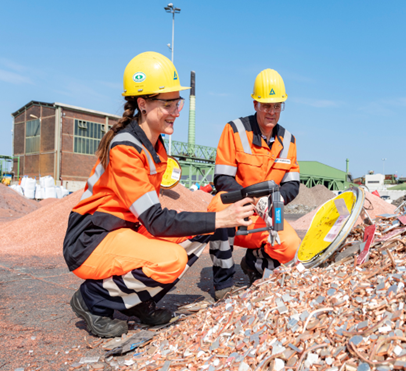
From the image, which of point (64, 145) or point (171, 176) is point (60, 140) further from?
point (171, 176)

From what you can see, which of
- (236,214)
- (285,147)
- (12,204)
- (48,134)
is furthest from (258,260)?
(48,134)

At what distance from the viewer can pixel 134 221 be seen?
96.3 inches

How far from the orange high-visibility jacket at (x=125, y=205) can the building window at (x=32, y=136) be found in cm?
2991

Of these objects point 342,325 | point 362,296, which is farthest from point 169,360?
point 362,296

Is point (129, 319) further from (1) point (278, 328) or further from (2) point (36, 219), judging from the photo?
(2) point (36, 219)

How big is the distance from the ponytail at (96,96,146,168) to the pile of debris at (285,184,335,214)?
55.7 ft

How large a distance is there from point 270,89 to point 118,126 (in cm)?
148

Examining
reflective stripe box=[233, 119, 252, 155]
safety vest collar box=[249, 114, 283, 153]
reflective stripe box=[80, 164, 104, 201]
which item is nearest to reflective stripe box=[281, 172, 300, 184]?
safety vest collar box=[249, 114, 283, 153]

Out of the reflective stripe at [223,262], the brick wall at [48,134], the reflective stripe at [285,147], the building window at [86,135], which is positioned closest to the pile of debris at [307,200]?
the reflective stripe at [285,147]

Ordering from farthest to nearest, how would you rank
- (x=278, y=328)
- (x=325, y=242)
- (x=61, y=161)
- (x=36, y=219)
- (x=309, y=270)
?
1. (x=61, y=161)
2. (x=36, y=219)
3. (x=325, y=242)
4. (x=309, y=270)
5. (x=278, y=328)

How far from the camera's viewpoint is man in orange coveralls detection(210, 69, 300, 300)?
311cm

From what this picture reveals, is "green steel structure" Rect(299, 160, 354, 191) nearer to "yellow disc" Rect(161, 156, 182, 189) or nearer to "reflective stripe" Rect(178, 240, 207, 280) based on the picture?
"yellow disc" Rect(161, 156, 182, 189)

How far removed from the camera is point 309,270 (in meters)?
2.34

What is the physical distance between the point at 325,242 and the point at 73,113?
28932 mm
